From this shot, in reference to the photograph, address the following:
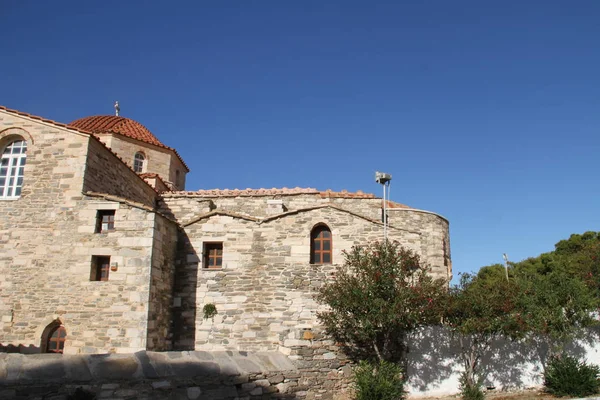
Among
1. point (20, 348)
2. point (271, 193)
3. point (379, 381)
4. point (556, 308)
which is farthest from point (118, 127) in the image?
point (556, 308)

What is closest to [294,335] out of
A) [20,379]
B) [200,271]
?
[200,271]

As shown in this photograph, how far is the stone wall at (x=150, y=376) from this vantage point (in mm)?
7957

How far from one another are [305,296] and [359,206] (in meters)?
5.26

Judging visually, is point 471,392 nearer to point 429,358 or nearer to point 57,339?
point 429,358

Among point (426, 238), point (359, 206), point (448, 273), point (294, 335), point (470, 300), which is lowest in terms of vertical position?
point (294, 335)

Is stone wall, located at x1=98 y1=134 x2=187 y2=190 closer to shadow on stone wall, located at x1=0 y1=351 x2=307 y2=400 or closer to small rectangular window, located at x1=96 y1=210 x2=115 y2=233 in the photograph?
small rectangular window, located at x1=96 y1=210 x2=115 y2=233

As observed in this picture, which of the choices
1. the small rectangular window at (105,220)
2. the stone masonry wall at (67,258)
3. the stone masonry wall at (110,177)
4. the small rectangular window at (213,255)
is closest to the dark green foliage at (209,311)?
the small rectangular window at (213,255)

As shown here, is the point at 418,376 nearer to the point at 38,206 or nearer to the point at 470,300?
the point at 470,300

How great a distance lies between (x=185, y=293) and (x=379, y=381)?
22.9 feet

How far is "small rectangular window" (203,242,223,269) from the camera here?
16.5 meters

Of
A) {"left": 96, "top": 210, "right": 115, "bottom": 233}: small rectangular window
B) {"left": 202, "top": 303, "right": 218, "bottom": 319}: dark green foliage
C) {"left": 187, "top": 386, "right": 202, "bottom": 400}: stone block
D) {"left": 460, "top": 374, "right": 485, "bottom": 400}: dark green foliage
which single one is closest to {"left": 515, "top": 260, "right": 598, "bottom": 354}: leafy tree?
{"left": 460, "top": 374, "right": 485, "bottom": 400}: dark green foliage

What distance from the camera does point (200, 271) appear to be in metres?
16.2

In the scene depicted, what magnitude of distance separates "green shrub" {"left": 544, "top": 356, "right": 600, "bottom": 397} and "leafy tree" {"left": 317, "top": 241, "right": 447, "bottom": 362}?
339cm

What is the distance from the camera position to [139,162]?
2331cm
